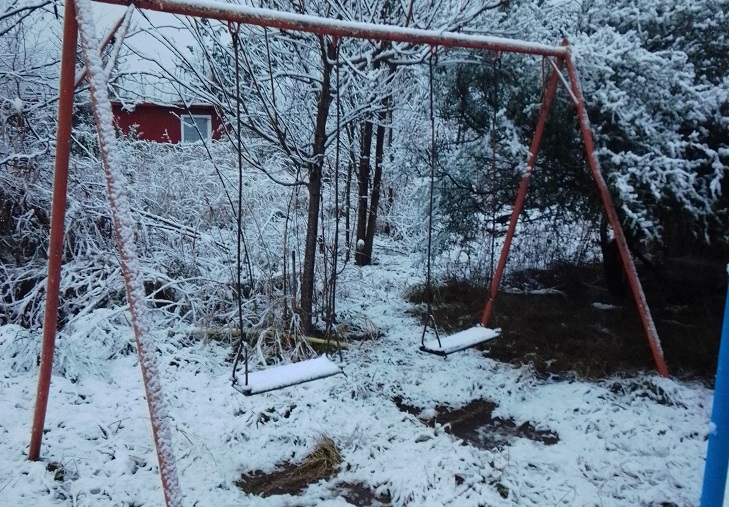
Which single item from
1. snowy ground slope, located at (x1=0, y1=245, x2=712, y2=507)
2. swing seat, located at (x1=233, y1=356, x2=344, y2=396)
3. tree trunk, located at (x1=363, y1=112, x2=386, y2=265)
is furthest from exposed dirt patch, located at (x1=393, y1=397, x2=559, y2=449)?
tree trunk, located at (x1=363, y1=112, x2=386, y2=265)

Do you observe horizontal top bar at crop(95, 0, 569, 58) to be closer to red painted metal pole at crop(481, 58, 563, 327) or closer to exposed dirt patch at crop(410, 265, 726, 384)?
red painted metal pole at crop(481, 58, 563, 327)

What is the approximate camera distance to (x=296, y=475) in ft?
8.85

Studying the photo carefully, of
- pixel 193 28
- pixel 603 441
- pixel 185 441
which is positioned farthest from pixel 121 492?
pixel 193 28

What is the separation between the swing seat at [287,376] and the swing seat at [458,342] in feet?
1.92

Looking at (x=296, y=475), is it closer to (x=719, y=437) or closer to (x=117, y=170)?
(x=117, y=170)

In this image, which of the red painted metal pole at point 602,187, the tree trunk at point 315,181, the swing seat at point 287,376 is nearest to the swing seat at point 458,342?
the swing seat at point 287,376

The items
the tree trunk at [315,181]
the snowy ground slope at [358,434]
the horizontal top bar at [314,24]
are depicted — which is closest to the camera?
the horizontal top bar at [314,24]

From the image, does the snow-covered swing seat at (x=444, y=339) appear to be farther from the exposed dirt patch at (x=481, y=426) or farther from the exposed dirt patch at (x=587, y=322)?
the exposed dirt patch at (x=587, y=322)

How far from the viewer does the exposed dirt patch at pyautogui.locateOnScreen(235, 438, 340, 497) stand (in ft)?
8.49

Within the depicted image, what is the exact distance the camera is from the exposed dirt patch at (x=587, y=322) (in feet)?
12.6

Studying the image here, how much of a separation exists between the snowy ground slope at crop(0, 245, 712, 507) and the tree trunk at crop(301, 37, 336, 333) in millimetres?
570

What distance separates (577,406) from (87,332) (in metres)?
3.14

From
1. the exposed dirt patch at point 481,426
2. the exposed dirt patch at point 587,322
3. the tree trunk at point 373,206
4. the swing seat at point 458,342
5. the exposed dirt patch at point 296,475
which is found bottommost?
the exposed dirt patch at point 296,475

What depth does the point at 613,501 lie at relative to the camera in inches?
97.0
